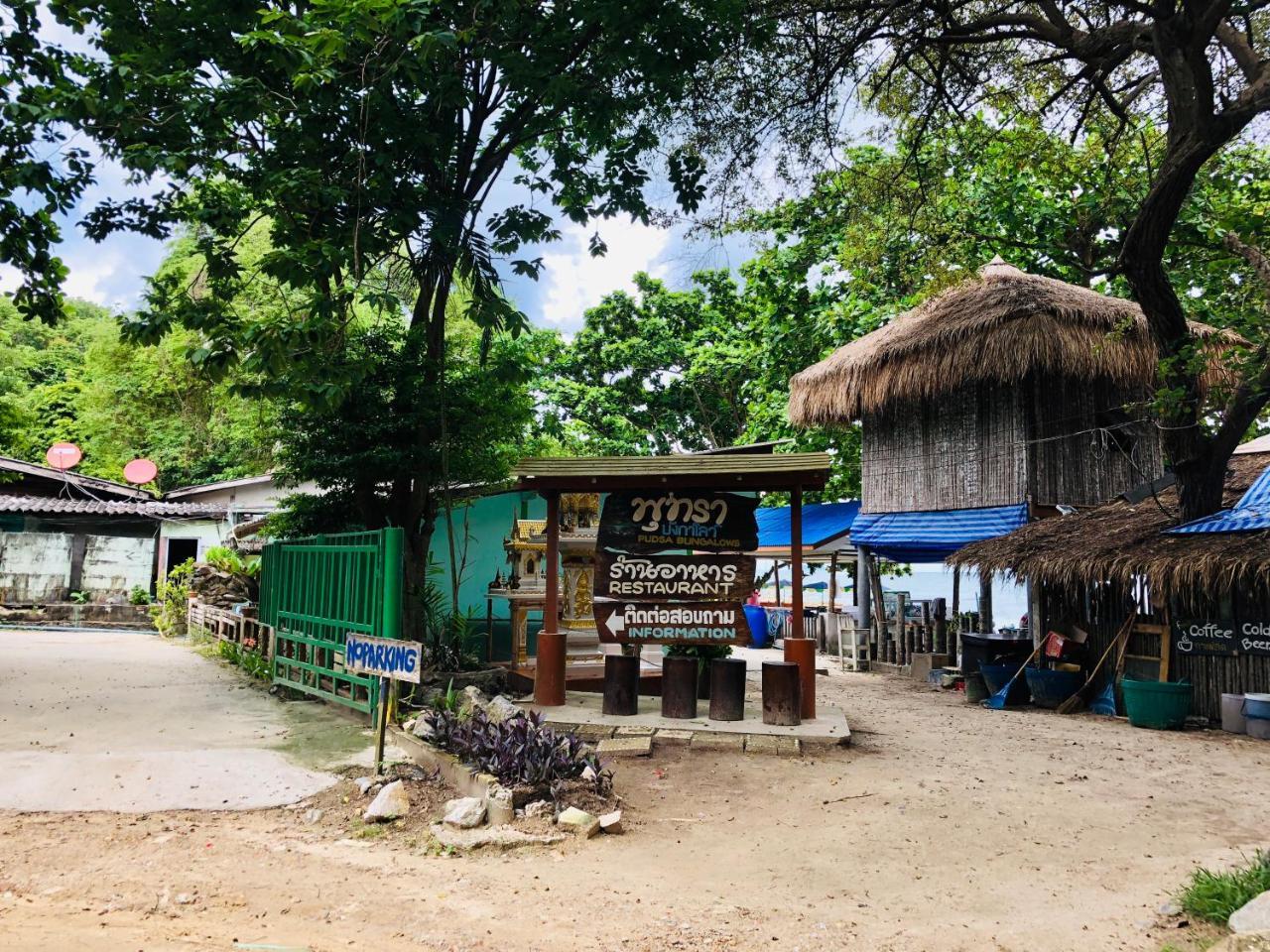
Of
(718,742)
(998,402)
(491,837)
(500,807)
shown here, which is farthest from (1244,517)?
(491,837)

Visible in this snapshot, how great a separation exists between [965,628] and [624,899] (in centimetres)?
1616

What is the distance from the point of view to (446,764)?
6.83 meters

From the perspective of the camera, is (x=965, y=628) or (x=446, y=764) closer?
(x=446, y=764)

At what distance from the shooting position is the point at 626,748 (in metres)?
8.29

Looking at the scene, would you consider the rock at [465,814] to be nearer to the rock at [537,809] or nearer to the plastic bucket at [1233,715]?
the rock at [537,809]

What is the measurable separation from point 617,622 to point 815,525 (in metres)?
12.1

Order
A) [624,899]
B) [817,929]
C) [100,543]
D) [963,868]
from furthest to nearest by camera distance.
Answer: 1. [100,543]
2. [963,868]
3. [624,899]
4. [817,929]

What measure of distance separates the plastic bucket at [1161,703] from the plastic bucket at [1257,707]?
0.64 metres

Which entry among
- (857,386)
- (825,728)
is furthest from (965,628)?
(825,728)

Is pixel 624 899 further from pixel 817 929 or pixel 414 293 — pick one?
pixel 414 293

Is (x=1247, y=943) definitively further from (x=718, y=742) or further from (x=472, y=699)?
(x=472, y=699)

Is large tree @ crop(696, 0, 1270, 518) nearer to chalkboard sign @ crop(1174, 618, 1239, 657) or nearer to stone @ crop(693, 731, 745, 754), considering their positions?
chalkboard sign @ crop(1174, 618, 1239, 657)

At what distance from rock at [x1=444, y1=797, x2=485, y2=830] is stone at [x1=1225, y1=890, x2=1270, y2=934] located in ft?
13.4

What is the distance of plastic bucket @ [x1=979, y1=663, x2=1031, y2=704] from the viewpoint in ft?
43.0
